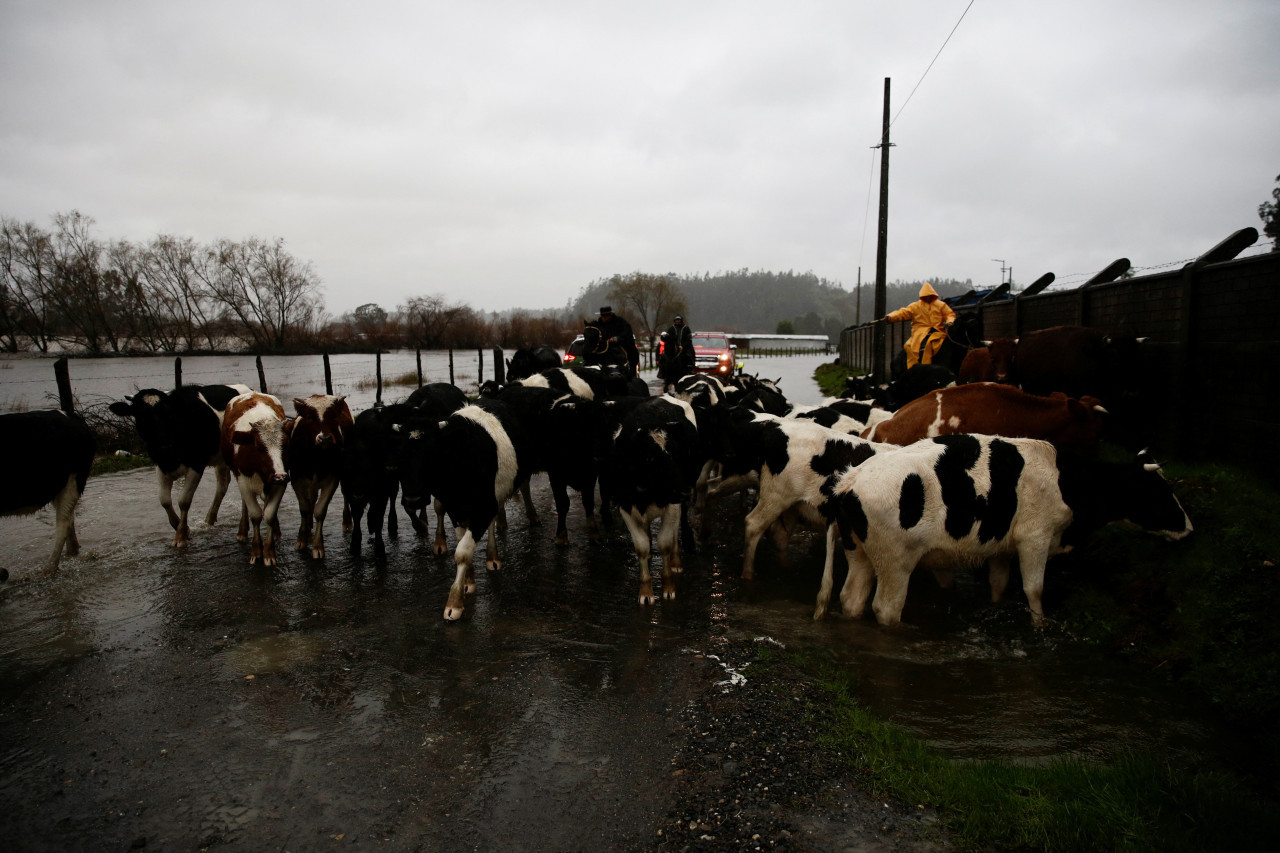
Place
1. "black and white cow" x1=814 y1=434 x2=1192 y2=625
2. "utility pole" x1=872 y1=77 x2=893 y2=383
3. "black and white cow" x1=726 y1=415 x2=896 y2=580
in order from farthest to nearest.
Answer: "utility pole" x1=872 y1=77 x2=893 y2=383
"black and white cow" x1=726 y1=415 x2=896 y2=580
"black and white cow" x1=814 y1=434 x2=1192 y2=625

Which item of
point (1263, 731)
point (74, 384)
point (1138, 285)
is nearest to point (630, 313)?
point (74, 384)

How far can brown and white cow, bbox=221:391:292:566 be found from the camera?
24.1ft

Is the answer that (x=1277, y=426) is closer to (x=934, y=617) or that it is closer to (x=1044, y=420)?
(x=1044, y=420)

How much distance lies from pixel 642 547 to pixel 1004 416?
157 inches

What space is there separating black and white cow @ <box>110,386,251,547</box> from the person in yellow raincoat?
10592mm

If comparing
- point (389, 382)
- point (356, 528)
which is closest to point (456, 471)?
point (356, 528)

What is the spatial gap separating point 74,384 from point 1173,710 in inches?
1117

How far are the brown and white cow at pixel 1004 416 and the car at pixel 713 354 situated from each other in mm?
17041

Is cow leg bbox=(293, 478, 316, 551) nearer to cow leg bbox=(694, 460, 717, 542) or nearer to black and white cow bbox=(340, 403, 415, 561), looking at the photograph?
black and white cow bbox=(340, 403, 415, 561)

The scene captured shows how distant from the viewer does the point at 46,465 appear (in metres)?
6.81

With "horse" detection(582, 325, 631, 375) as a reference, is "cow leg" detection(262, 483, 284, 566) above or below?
below

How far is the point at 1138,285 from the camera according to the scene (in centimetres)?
844

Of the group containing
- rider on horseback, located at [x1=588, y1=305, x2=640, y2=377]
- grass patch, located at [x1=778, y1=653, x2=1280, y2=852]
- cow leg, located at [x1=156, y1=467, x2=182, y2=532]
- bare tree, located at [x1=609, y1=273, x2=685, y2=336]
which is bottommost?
grass patch, located at [x1=778, y1=653, x2=1280, y2=852]

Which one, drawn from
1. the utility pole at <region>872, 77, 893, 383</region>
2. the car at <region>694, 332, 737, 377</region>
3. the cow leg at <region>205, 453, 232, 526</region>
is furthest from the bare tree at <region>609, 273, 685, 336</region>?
the cow leg at <region>205, 453, 232, 526</region>
